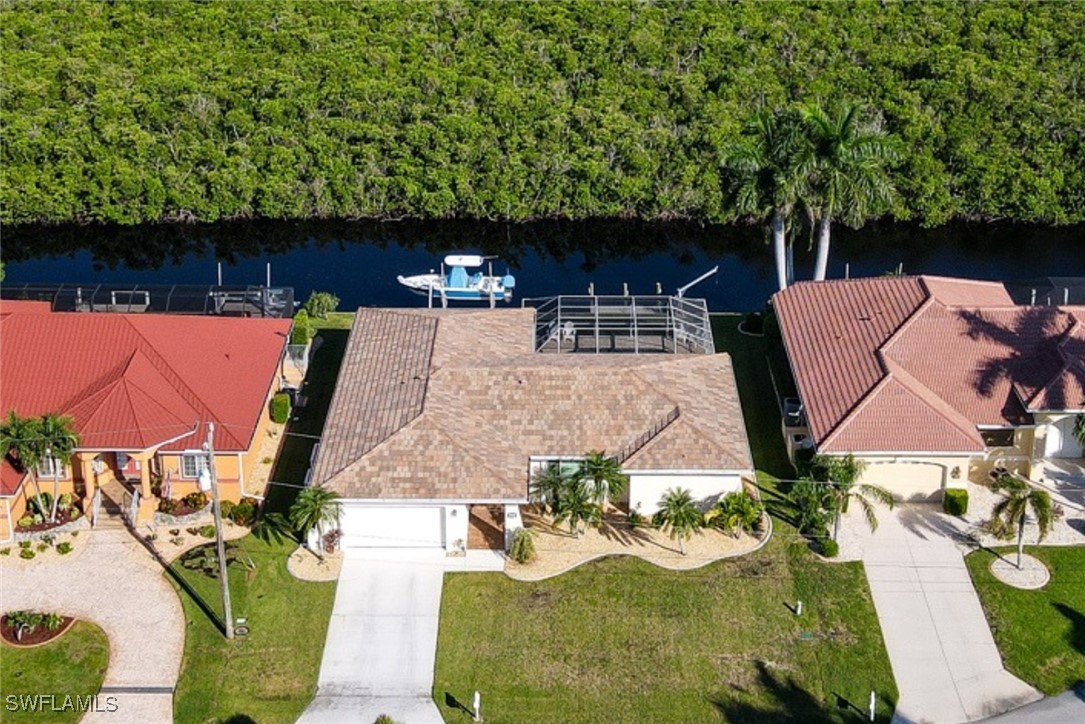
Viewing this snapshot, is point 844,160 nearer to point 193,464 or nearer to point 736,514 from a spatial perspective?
point 736,514

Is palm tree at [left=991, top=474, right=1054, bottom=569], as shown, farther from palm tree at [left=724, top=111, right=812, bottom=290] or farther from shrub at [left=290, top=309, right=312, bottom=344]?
shrub at [left=290, top=309, right=312, bottom=344]

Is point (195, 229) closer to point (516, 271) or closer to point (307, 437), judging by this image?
point (516, 271)

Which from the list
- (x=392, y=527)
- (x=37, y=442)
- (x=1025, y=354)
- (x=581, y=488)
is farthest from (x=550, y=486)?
(x=1025, y=354)

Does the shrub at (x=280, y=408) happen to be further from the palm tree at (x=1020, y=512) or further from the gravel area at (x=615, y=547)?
the palm tree at (x=1020, y=512)

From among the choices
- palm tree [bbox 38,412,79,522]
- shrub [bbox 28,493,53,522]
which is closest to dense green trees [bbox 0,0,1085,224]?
shrub [bbox 28,493,53,522]

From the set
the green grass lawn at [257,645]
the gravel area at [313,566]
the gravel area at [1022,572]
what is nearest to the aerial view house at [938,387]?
the gravel area at [1022,572]

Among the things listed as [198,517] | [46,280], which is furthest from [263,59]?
[198,517]

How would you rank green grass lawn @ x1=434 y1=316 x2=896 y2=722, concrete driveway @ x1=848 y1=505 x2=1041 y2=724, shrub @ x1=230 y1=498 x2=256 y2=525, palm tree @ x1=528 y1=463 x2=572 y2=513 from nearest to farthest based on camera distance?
green grass lawn @ x1=434 y1=316 x2=896 y2=722 → concrete driveway @ x1=848 y1=505 x2=1041 y2=724 → palm tree @ x1=528 y1=463 x2=572 y2=513 → shrub @ x1=230 y1=498 x2=256 y2=525
